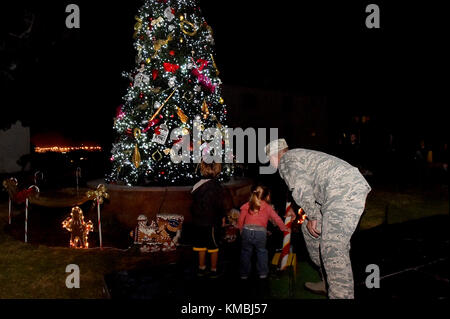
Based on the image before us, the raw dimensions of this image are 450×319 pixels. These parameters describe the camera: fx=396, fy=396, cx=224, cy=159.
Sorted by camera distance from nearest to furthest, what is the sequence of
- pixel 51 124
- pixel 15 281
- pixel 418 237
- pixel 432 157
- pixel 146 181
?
pixel 15 281
pixel 418 237
pixel 146 181
pixel 51 124
pixel 432 157

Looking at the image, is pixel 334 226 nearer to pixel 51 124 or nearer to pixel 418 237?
pixel 418 237

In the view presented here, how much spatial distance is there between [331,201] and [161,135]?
20.5ft

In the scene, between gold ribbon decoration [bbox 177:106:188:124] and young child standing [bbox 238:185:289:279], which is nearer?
young child standing [bbox 238:185:289:279]

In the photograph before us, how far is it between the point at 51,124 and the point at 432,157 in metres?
32.0

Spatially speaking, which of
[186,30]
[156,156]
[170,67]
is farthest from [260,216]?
[186,30]

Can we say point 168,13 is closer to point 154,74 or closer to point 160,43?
point 160,43

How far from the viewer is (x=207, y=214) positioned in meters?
5.98

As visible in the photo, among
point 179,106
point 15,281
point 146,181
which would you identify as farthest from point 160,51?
point 15,281

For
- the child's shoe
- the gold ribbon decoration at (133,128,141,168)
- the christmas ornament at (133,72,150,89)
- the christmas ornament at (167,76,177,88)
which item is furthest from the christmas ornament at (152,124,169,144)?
the child's shoe

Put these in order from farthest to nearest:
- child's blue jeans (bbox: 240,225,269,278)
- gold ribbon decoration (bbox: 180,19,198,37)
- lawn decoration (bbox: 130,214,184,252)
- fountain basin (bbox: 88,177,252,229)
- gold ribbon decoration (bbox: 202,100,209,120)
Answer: gold ribbon decoration (bbox: 202,100,209,120)
gold ribbon decoration (bbox: 180,19,198,37)
fountain basin (bbox: 88,177,252,229)
lawn decoration (bbox: 130,214,184,252)
child's blue jeans (bbox: 240,225,269,278)

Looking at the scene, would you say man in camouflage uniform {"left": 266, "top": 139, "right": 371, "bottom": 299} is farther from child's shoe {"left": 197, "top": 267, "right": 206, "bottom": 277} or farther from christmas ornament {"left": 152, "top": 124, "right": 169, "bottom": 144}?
christmas ornament {"left": 152, "top": 124, "right": 169, "bottom": 144}

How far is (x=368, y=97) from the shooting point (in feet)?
140

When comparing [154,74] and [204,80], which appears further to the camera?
[204,80]

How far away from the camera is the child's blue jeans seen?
5.72m
